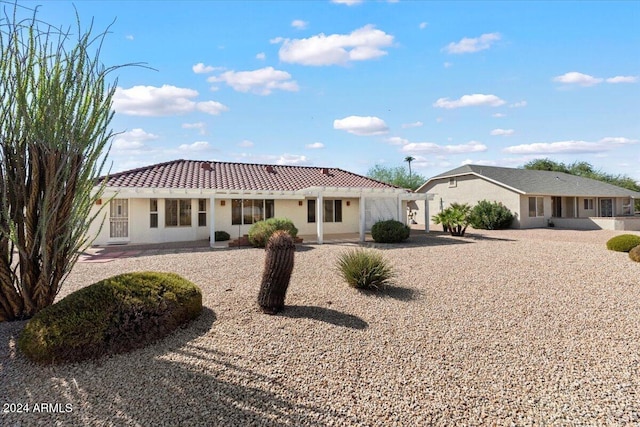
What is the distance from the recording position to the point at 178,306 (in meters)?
5.73

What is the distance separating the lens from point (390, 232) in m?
16.9

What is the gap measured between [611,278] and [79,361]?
12.1 meters

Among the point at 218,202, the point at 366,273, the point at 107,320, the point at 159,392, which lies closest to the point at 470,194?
the point at 218,202

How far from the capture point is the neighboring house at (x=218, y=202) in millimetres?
16984

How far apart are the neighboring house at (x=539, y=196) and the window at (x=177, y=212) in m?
22.8

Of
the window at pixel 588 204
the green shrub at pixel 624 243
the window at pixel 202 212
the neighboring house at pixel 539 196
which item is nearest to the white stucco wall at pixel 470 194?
the neighboring house at pixel 539 196

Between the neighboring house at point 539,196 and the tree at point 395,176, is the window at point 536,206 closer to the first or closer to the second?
the neighboring house at point 539,196

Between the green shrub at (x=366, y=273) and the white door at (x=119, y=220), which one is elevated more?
the white door at (x=119, y=220)

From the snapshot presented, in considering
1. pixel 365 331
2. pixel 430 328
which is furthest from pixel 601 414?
pixel 365 331

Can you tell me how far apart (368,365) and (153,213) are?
15.6 meters

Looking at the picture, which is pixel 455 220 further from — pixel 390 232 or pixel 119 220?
pixel 119 220

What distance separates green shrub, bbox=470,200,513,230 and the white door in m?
22.6

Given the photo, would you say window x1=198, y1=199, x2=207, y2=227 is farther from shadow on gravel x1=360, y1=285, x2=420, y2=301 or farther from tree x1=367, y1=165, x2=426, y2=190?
tree x1=367, y1=165, x2=426, y2=190

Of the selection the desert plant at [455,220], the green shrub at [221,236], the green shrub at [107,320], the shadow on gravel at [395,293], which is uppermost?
the desert plant at [455,220]
